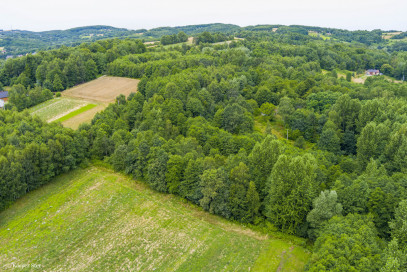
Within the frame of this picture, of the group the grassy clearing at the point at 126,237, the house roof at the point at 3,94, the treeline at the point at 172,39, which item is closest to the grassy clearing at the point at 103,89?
the house roof at the point at 3,94

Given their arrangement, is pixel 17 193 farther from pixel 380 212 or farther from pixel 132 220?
pixel 380 212

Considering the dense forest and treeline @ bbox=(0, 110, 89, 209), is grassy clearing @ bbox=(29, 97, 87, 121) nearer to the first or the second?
the dense forest

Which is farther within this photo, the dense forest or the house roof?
the house roof

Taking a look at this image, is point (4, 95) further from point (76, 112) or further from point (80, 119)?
point (80, 119)

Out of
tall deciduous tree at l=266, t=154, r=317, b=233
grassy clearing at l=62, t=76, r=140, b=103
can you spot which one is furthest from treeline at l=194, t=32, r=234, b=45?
tall deciduous tree at l=266, t=154, r=317, b=233

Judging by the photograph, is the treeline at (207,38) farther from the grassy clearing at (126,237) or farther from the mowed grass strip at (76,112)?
the grassy clearing at (126,237)

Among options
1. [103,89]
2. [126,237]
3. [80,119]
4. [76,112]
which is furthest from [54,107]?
[126,237]
